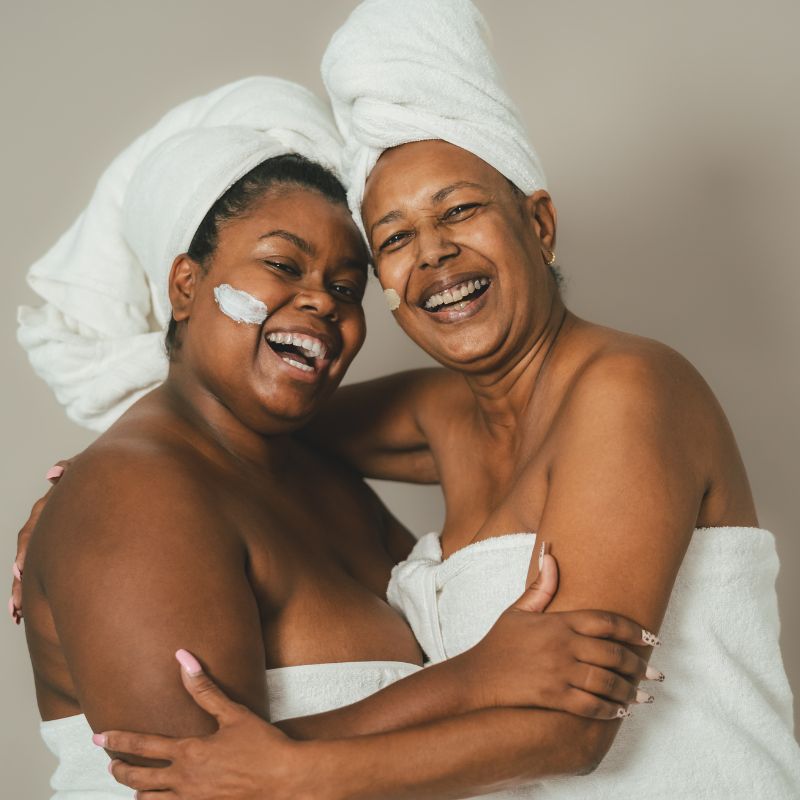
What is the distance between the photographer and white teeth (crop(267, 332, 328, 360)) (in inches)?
81.1

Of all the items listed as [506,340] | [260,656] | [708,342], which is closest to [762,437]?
[708,342]

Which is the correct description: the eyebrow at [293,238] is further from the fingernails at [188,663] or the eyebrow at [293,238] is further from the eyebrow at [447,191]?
the fingernails at [188,663]

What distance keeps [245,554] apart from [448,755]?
1.52ft

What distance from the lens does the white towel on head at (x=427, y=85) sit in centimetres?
200

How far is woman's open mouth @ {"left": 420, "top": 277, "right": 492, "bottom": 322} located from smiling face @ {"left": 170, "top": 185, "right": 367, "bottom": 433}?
21 cm

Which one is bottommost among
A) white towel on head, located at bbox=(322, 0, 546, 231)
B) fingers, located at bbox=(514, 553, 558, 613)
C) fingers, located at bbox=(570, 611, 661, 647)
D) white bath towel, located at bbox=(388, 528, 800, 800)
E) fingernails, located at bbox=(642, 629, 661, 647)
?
white bath towel, located at bbox=(388, 528, 800, 800)

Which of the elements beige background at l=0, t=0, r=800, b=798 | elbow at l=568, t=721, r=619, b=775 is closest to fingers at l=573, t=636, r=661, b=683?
elbow at l=568, t=721, r=619, b=775

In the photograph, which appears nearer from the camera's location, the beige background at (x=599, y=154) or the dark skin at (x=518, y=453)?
the dark skin at (x=518, y=453)

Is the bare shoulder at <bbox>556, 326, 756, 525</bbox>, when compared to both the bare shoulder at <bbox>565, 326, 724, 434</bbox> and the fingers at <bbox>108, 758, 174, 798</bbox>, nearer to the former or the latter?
the bare shoulder at <bbox>565, 326, 724, 434</bbox>

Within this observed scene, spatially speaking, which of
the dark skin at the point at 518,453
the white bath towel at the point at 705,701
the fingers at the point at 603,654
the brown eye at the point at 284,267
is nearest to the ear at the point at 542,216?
the dark skin at the point at 518,453

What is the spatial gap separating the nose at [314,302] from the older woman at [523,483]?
12 cm

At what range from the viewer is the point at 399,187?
2025 mm

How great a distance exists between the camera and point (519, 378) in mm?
2098

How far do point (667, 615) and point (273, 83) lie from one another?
51.4 inches
